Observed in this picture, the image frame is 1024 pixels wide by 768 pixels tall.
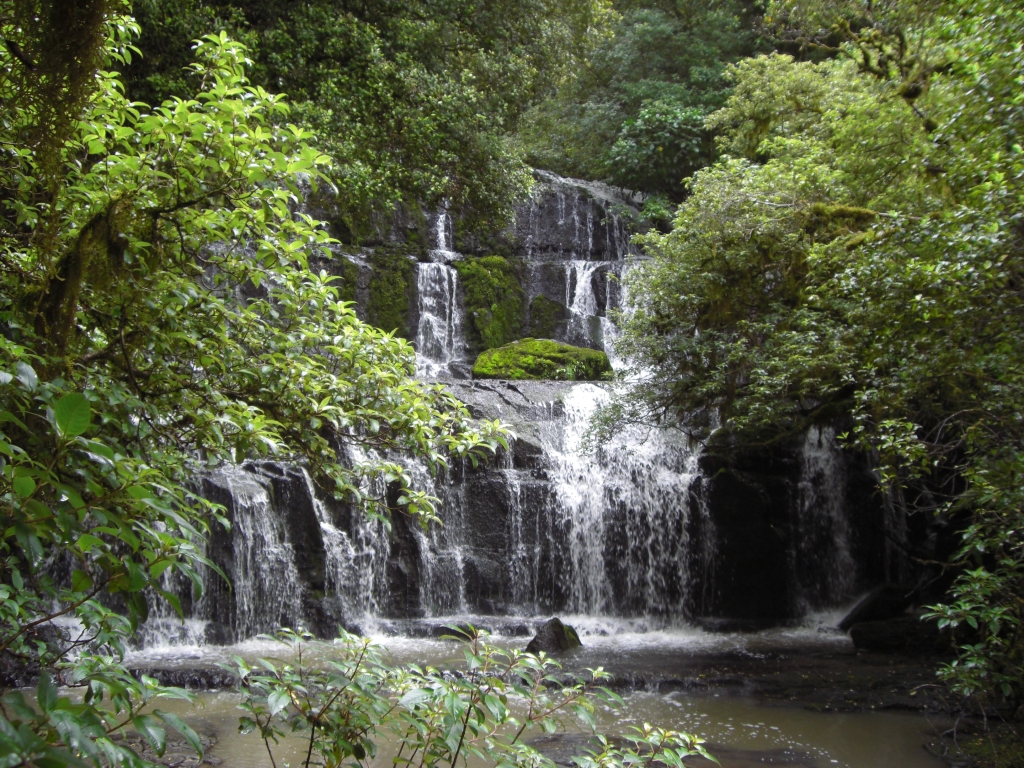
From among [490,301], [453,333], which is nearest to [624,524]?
[453,333]

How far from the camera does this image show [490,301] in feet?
57.0

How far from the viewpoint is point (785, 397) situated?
10.4 m

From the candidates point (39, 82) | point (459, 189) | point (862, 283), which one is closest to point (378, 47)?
point (459, 189)

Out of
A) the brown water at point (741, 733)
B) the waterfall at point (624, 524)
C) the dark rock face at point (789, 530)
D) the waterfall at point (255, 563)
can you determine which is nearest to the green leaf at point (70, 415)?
the brown water at point (741, 733)

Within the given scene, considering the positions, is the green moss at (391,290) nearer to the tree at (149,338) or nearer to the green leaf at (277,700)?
the tree at (149,338)

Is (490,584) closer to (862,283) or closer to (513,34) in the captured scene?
(862,283)

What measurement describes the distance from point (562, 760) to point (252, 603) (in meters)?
5.48

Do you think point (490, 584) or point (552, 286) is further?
point (552, 286)

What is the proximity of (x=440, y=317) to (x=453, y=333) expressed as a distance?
0.44m

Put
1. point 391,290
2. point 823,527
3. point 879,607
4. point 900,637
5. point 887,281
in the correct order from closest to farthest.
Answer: point 887,281
point 900,637
point 879,607
point 823,527
point 391,290

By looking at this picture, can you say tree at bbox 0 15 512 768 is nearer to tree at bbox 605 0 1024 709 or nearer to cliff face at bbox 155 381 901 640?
tree at bbox 605 0 1024 709

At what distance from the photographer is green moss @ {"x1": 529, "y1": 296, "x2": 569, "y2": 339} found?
1795 cm

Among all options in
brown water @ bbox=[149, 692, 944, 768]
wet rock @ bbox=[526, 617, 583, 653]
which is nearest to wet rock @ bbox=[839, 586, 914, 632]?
brown water @ bbox=[149, 692, 944, 768]

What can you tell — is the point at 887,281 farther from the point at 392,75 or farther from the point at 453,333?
the point at 453,333
